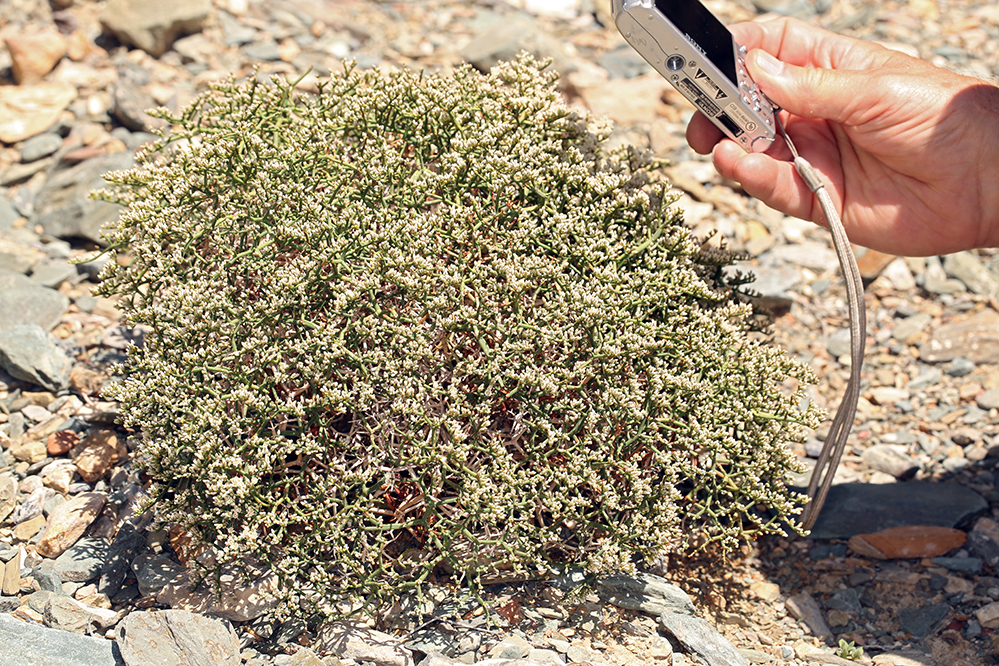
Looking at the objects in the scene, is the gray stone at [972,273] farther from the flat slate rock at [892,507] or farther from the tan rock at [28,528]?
the tan rock at [28,528]

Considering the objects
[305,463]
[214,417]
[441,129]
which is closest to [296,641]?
[305,463]

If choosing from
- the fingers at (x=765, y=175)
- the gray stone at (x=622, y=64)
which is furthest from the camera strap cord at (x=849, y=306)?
the gray stone at (x=622, y=64)

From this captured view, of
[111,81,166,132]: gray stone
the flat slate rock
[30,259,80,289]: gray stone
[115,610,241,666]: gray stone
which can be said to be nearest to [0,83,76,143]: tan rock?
[111,81,166,132]: gray stone

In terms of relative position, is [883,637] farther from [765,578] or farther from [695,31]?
[695,31]

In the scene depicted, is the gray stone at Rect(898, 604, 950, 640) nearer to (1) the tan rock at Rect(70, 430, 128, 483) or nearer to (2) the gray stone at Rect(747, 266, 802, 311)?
(2) the gray stone at Rect(747, 266, 802, 311)

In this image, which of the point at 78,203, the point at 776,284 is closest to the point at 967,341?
the point at 776,284
